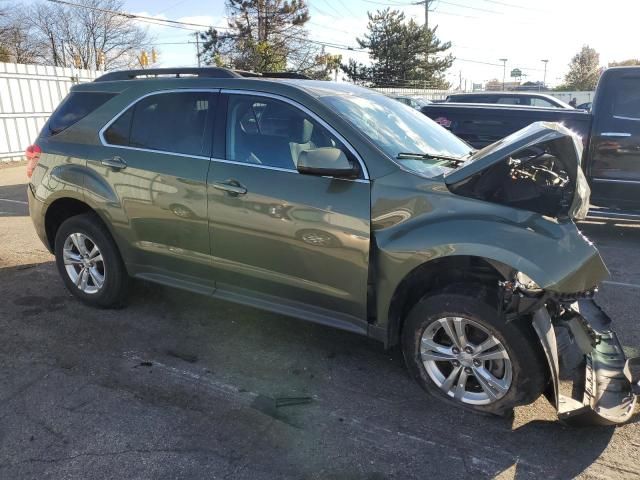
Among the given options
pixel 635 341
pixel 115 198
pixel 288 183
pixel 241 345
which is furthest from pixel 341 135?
pixel 635 341

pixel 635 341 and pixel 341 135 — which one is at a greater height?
pixel 341 135

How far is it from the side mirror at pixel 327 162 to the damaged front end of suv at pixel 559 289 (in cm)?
61

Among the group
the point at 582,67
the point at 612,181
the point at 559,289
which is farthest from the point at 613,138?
the point at 582,67

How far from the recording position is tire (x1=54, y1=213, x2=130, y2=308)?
443 cm

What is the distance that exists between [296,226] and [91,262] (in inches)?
88.1

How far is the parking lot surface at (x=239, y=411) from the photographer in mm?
2670

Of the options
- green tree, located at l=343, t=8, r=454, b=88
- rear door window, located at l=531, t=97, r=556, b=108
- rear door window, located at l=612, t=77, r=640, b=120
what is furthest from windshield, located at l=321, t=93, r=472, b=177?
green tree, located at l=343, t=8, r=454, b=88

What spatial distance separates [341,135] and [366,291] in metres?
1.00

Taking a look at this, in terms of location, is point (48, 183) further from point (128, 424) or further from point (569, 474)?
point (569, 474)

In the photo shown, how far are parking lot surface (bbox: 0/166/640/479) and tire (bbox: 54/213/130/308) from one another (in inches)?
6.7

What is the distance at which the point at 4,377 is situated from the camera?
3.51m

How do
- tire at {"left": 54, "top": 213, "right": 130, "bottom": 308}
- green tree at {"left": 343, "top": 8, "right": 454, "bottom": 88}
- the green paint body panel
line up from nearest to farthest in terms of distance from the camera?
1. the green paint body panel
2. tire at {"left": 54, "top": 213, "right": 130, "bottom": 308}
3. green tree at {"left": 343, "top": 8, "right": 454, "bottom": 88}

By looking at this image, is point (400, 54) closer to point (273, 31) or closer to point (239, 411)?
point (273, 31)

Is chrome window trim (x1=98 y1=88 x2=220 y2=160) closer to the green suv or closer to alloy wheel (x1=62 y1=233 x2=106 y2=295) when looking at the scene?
the green suv
